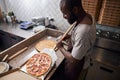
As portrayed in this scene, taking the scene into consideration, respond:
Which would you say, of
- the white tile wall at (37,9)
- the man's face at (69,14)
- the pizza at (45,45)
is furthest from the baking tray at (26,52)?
the man's face at (69,14)

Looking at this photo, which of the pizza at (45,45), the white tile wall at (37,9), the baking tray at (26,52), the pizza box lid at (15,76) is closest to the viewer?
the pizza box lid at (15,76)

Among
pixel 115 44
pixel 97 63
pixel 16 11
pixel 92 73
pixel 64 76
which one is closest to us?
pixel 64 76

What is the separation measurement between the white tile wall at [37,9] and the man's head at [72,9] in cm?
106

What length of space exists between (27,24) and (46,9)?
45 cm

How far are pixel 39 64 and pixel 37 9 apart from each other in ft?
4.41

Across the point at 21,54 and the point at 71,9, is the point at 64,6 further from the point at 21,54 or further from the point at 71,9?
the point at 21,54

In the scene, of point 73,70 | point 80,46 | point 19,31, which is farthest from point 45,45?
point 19,31

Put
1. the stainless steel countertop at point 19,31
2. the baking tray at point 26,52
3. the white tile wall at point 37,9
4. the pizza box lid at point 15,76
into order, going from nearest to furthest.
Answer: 1. the pizza box lid at point 15,76
2. the baking tray at point 26,52
3. the stainless steel countertop at point 19,31
4. the white tile wall at point 37,9

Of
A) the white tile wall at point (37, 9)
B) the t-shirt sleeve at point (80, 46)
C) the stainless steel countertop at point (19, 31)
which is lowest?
the stainless steel countertop at point (19, 31)

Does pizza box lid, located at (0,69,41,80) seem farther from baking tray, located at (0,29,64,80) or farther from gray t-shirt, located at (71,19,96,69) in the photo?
gray t-shirt, located at (71,19,96,69)

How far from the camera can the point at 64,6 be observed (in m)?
0.82

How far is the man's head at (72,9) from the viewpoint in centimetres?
80

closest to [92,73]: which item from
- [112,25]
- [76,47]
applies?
[112,25]

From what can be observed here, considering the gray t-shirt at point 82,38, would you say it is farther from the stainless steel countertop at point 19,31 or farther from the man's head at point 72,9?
the stainless steel countertop at point 19,31
